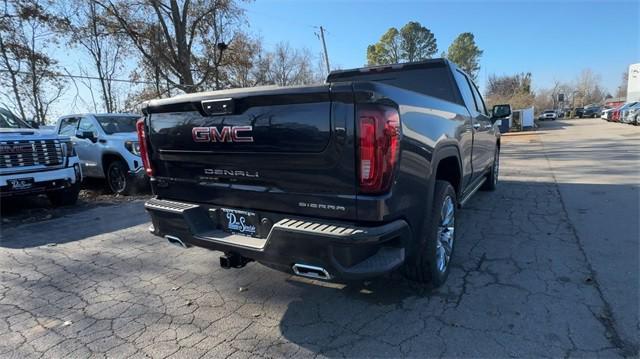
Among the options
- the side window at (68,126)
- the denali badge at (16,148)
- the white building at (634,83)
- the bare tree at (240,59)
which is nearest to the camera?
the denali badge at (16,148)

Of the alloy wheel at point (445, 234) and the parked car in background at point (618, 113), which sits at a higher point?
the parked car in background at point (618, 113)

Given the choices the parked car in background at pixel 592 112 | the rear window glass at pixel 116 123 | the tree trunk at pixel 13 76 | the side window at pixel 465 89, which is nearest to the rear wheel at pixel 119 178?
the rear window glass at pixel 116 123

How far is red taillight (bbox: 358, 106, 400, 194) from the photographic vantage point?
7.38 feet

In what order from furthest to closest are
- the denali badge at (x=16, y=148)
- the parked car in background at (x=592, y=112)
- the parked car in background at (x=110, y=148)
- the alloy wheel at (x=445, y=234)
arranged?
the parked car in background at (x=592, y=112) < the parked car in background at (x=110, y=148) < the denali badge at (x=16, y=148) < the alloy wheel at (x=445, y=234)

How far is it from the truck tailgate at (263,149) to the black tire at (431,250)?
0.86 metres

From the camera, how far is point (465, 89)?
4.87m

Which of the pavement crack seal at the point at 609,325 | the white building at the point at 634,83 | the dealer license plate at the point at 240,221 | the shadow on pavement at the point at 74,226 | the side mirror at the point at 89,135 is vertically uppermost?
the white building at the point at 634,83

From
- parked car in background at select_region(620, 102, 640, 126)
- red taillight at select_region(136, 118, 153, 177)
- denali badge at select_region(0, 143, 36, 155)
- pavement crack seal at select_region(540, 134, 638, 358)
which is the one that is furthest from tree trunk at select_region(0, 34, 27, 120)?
parked car in background at select_region(620, 102, 640, 126)

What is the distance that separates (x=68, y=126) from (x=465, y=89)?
358 inches

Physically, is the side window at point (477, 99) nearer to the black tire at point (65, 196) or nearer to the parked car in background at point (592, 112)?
the black tire at point (65, 196)

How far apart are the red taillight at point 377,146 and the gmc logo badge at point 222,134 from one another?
2.73 feet

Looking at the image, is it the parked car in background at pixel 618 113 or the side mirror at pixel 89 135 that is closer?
the side mirror at pixel 89 135

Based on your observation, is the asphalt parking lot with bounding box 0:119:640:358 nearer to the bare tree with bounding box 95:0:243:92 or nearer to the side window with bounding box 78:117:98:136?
the side window with bounding box 78:117:98:136

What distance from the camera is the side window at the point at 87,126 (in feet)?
28.2
